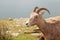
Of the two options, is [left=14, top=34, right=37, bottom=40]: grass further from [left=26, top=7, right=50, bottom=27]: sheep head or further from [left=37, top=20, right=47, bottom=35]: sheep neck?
[left=26, top=7, right=50, bottom=27]: sheep head

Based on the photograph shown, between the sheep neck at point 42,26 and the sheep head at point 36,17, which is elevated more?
the sheep head at point 36,17

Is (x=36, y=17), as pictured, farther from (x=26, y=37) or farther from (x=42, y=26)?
(x=26, y=37)

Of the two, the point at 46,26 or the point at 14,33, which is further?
Answer: the point at 14,33

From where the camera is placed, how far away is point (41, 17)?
12812mm

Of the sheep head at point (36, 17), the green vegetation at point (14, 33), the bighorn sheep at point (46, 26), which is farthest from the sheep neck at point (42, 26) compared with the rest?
the green vegetation at point (14, 33)

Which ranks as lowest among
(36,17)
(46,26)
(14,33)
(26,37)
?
(26,37)

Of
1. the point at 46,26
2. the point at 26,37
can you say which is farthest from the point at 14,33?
the point at 46,26

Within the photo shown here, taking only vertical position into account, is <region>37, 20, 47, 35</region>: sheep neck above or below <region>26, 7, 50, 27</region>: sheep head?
below

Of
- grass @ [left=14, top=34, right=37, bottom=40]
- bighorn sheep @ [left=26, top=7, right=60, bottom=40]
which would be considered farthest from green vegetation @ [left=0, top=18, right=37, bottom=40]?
bighorn sheep @ [left=26, top=7, right=60, bottom=40]

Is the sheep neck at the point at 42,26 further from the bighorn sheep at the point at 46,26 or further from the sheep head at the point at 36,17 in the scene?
the sheep head at the point at 36,17

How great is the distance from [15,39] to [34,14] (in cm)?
325

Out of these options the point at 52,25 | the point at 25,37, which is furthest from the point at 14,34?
the point at 52,25

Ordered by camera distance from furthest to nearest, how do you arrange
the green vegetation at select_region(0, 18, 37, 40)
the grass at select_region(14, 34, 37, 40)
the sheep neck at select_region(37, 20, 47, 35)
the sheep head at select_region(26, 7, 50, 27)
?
the grass at select_region(14, 34, 37, 40) → the green vegetation at select_region(0, 18, 37, 40) → the sheep neck at select_region(37, 20, 47, 35) → the sheep head at select_region(26, 7, 50, 27)

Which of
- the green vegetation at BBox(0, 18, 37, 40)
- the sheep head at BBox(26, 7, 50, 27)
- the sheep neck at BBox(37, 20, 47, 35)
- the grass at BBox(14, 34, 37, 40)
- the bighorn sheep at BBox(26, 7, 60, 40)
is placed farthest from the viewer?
the grass at BBox(14, 34, 37, 40)
